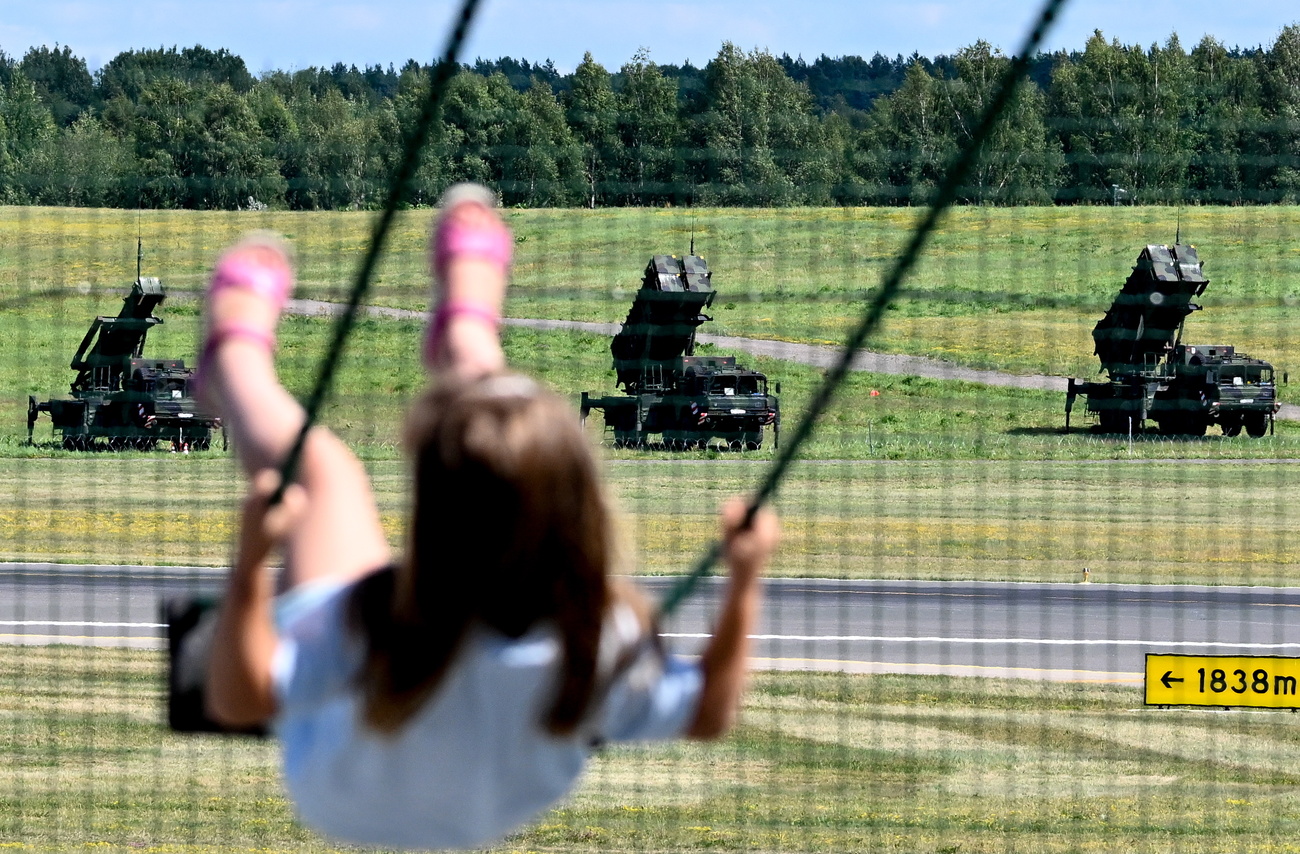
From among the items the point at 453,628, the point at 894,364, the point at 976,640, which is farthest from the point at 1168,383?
the point at 453,628

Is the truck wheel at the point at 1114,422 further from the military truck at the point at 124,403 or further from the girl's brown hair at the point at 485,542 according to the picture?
the girl's brown hair at the point at 485,542

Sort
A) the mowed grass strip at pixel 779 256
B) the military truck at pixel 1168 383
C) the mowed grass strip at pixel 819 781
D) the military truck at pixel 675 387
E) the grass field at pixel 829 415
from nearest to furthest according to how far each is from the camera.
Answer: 1. the mowed grass strip at pixel 819 781
2. the mowed grass strip at pixel 779 256
3. the grass field at pixel 829 415
4. the military truck at pixel 675 387
5. the military truck at pixel 1168 383

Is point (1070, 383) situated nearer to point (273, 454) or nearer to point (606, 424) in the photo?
point (606, 424)

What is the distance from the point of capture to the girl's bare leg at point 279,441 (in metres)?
1.70

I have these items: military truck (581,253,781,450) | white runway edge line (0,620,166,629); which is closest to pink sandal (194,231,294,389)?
white runway edge line (0,620,166,629)

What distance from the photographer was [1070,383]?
2341 centimetres

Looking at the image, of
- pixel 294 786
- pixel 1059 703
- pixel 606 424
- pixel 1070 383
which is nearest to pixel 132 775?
pixel 1059 703

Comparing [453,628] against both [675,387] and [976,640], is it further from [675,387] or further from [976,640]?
[675,387]

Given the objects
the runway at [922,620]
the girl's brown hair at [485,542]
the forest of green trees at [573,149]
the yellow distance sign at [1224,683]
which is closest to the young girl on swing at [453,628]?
the girl's brown hair at [485,542]

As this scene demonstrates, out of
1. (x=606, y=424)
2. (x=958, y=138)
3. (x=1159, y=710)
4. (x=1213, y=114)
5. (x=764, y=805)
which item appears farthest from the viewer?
(x=606, y=424)

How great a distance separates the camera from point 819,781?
6902 mm

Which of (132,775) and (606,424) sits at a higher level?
(606,424)

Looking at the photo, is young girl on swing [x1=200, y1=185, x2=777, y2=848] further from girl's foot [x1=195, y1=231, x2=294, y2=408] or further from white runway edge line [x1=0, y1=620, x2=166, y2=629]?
white runway edge line [x1=0, y1=620, x2=166, y2=629]

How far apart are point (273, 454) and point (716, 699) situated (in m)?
0.48
